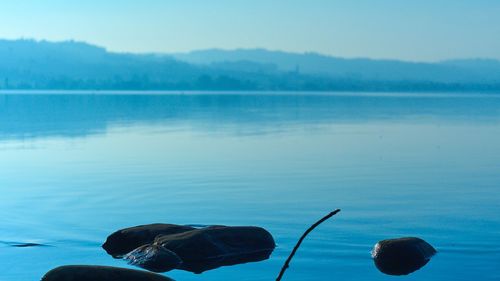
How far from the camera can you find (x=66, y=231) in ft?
54.1

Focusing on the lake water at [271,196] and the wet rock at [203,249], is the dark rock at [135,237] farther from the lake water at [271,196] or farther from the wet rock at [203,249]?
the lake water at [271,196]

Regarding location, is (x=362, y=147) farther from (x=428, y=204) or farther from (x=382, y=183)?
(x=428, y=204)

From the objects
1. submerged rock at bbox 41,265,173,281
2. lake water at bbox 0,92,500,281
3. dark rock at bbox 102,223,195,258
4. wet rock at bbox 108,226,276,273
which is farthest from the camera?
dark rock at bbox 102,223,195,258

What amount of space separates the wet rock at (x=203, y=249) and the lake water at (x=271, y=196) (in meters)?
0.32

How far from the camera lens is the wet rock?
1348 cm

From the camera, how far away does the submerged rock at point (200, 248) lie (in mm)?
13492

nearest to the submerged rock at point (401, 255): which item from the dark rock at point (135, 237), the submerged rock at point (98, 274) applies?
the dark rock at point (135, 237)

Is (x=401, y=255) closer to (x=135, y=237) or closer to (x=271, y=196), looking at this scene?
(x=135, y=237)

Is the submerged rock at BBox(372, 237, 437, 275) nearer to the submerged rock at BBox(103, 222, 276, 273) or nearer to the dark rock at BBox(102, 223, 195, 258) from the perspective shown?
the submerged rock at BBox(103, 222, 276, 273)

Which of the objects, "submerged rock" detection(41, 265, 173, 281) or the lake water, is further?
the lake water

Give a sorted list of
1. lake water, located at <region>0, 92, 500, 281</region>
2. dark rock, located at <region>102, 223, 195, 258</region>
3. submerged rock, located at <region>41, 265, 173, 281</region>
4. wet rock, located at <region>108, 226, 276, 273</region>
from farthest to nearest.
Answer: dark rock, located at <region>102, 223, 195, 258</region> < lake water, located at <region>0, 92, 500, 281</region> < wet rock, located at <region>108, 226, 276, 273</region> < submerged rock, located at <region>41, 265, 173, 281</region>

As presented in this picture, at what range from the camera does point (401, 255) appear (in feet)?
45.0

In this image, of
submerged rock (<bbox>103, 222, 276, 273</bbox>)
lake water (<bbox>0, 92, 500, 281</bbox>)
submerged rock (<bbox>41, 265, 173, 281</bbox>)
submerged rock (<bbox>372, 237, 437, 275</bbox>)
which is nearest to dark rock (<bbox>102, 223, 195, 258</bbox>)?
submerged rock (<bbox>103, 222, 276, 273</bbox>)

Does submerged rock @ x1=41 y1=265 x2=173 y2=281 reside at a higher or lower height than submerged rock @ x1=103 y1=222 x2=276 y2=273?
higher
